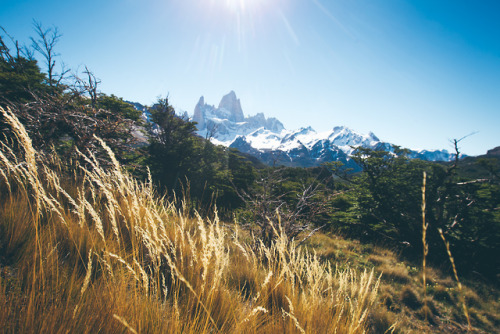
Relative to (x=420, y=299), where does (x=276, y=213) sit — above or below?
above

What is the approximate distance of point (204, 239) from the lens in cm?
137

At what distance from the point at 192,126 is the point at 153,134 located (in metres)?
2.29

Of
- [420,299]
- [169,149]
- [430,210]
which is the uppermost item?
[169,149]

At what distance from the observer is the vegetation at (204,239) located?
4.13 ft

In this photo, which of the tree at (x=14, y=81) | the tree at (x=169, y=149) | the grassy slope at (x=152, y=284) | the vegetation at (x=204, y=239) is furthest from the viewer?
the tree at (x=169, y=149)

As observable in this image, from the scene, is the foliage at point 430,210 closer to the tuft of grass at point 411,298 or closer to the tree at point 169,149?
the tuft of grass at point 411,298

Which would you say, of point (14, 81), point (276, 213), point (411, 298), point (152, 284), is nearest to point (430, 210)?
point (411, 298)

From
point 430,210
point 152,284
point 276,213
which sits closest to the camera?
point 152,284

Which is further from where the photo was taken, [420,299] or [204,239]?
[420,299]

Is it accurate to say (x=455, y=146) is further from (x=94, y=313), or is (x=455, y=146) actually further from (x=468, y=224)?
(x=94, y=313)

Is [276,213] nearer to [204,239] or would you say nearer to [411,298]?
[204,239]

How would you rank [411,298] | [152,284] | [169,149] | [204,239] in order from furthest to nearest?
[169,149] < [411,298] < [152,284] < [204,239]

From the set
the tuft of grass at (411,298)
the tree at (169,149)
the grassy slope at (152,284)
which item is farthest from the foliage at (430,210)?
the tree at (169,149)

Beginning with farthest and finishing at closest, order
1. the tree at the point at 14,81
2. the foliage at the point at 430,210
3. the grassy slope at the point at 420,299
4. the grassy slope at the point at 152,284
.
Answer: the tree at the point at 14,81, the foliage at the point at 430,210, the grassy slope at the point at 420,299, the grassy slope at the point at 152,284
